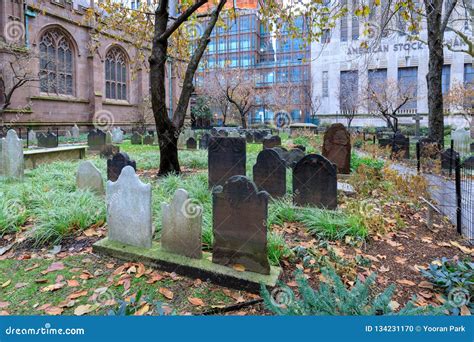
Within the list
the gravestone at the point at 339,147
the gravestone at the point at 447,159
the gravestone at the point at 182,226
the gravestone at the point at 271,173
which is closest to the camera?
the gravestone at the point at 182,226

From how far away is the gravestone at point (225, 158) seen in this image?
23.6 ft

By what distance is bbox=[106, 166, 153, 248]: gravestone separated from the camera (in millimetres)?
3928

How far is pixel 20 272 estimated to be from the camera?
3.71 metres

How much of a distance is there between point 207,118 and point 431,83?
135 ft

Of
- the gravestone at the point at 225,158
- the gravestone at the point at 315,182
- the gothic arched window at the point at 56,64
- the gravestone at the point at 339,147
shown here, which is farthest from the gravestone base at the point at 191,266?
the gothic arched window at the point at 56,64

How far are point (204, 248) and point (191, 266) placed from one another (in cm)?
63

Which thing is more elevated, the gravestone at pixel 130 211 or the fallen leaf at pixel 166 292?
the gravestone at pixel 130 211

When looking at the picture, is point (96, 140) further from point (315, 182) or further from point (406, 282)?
point (406, 282)

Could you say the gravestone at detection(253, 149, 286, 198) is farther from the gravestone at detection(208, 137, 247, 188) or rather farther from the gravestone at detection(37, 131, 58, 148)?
the gravestone at detection(37, 131, 58, 148)

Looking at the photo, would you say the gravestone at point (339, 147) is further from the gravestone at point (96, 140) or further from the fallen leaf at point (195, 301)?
the gravestone at point (96, 140)

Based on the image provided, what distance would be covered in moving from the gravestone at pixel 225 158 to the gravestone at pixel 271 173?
76 cm

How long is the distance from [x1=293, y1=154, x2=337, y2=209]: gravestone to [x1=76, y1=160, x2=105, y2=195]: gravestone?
12.4 ft

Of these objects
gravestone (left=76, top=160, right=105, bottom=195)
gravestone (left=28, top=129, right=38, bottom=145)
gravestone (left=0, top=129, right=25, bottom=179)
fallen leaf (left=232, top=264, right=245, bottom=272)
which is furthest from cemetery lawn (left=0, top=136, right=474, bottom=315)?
gravestone (left=28, top=129, right=38, bottom=145)

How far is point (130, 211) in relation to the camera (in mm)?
4035
